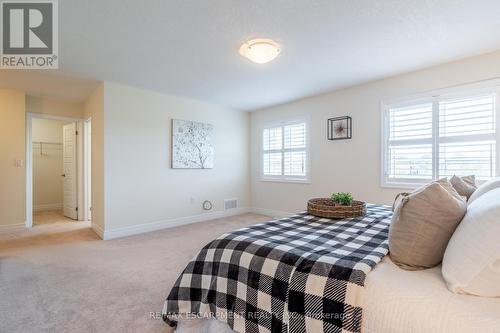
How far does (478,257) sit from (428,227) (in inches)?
7.9

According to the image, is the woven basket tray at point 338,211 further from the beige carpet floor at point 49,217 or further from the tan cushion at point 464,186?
the beige carpet floor at point 49,217

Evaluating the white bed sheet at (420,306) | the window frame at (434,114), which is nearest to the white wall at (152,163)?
A: the window frame at (434,114)

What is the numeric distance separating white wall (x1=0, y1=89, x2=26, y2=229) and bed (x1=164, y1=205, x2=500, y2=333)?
411 cm

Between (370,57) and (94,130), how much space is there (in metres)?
4.07

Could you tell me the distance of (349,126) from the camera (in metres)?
3.93

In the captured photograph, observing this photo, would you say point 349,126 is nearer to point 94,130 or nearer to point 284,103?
point 284,103

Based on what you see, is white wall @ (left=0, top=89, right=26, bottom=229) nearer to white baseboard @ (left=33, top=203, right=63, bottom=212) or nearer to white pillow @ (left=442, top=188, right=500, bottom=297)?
white baseboard @ (left=33, top=203, right=63, bottom=212)

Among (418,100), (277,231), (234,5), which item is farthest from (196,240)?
(418,100)

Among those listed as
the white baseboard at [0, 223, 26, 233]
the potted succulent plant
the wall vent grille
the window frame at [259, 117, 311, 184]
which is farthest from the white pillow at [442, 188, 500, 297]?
the white baseboard at [0, 223, 26, 233]

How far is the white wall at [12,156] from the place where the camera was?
12.8ft

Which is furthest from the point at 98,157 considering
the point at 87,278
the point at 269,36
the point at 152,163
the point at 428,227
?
the point at 428,227

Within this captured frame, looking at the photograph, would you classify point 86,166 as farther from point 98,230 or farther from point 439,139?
point 439,139

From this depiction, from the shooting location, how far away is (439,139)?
3.13 metres

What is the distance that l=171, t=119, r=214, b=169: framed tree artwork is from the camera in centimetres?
438
